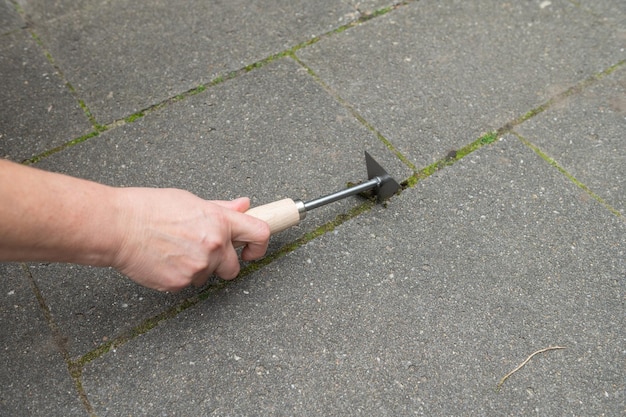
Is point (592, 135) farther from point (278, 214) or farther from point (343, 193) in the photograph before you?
point (278, 214)

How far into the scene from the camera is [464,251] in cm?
181

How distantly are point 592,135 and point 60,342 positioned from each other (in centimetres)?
197

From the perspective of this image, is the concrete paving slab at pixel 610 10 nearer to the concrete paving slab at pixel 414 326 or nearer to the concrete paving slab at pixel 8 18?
the concrete paving slab at pixel 414 326

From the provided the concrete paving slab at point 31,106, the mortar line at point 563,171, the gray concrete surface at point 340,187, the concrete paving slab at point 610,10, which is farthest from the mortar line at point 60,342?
the concrete paving slab at point 610,10

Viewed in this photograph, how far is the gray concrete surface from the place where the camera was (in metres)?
1.57

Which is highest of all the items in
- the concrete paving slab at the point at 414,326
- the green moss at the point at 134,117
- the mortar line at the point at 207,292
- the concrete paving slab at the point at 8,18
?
the concrete paving slab at the point at 8,18

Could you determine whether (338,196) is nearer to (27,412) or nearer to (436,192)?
(436,192)

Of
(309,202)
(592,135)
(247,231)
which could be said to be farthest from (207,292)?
(592,135)

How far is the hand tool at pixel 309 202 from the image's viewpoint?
5.49ft

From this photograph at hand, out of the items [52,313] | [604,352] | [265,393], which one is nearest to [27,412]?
[52,313]

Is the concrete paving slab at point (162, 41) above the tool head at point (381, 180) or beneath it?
above

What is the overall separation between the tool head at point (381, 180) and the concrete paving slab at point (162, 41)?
0.84 metres

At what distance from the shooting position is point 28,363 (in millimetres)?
1610

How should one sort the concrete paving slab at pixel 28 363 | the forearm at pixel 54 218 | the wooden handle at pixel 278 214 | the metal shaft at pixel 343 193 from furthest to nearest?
the metal shaft at pixel 343 193 → the wooden handle at pixel 278 214 → the concrete paving slab at pixel 28 363 → the forearm at pixel 54 218
